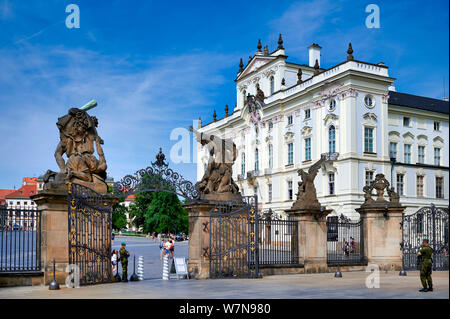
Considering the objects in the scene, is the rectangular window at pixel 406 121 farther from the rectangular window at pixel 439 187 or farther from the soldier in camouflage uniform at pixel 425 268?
the soldier in camouflage uniform at pixel 425 268

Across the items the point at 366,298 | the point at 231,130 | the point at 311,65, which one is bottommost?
the point at 366,298

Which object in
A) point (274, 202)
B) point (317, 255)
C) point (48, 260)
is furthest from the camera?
point (274, 202)

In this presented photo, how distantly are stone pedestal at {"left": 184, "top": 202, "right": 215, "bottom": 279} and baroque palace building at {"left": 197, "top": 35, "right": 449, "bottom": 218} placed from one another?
2975 centimetres

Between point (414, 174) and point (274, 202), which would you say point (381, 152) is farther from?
point (274, 202)

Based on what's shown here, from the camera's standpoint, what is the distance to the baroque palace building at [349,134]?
47.5 m

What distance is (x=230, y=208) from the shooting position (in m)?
18.9

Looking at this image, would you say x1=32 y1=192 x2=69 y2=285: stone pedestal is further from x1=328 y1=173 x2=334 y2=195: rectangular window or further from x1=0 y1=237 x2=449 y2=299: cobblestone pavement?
x1=328 y1=173 x2=334 y2=195: rectangular window

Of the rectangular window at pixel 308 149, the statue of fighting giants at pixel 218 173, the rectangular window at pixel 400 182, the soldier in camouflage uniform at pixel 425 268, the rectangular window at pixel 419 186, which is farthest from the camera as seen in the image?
the rectangular window at pixel 308 149

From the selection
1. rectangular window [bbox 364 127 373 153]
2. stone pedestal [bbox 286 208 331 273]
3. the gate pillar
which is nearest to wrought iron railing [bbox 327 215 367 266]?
the gate pillar

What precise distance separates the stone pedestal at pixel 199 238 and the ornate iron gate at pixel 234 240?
206mm

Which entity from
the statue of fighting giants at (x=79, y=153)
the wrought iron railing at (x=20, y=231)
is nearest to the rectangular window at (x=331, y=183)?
the statue of fighting giants at (x=79, y=153)

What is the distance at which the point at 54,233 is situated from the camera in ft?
51.9
